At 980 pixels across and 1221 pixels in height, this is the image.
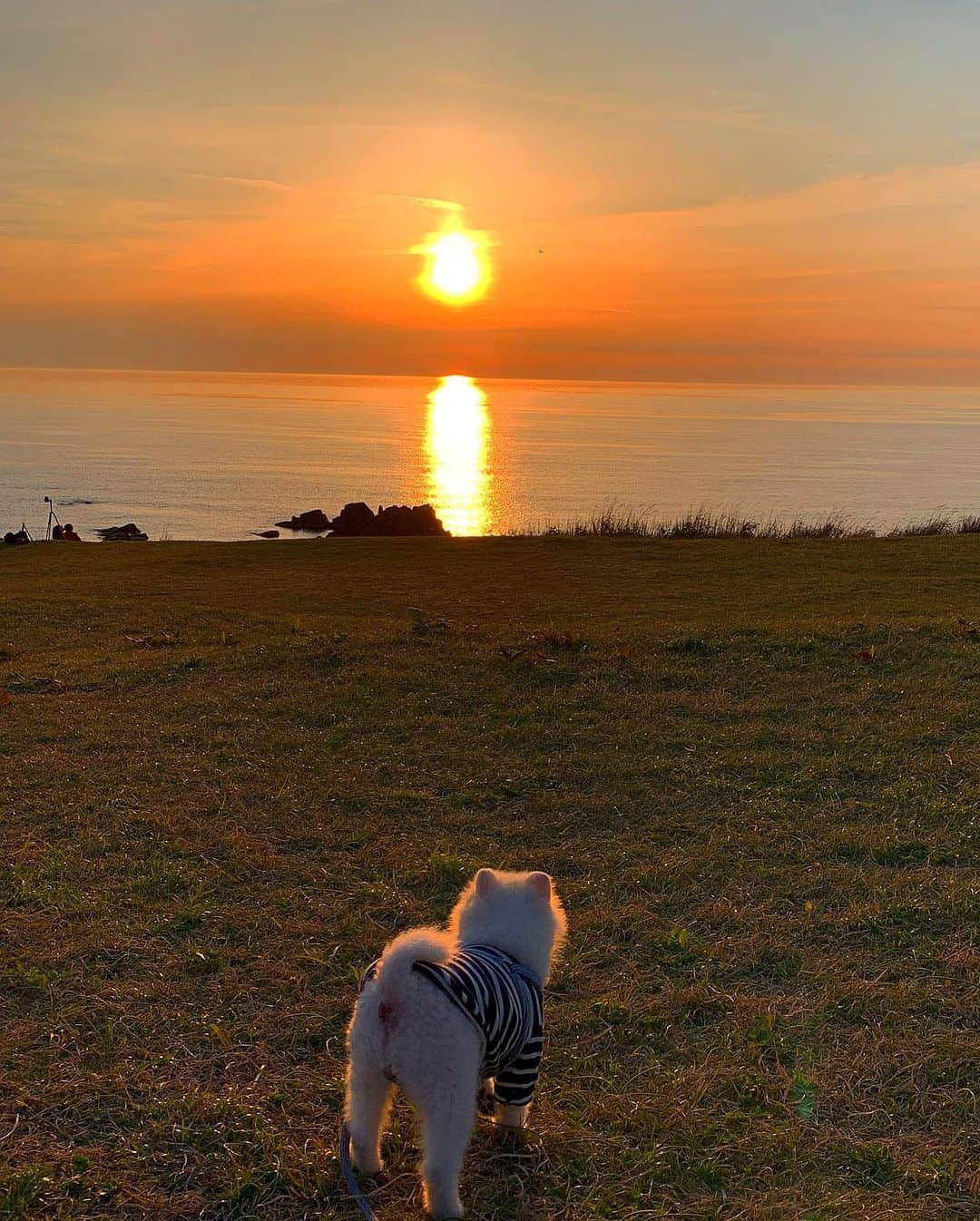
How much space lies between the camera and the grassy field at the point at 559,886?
10.9 ft

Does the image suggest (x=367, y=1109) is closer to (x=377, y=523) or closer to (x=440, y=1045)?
(x=440, y=1045)

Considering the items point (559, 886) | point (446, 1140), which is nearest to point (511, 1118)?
point (446, 1140)

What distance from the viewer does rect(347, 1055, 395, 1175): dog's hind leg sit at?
3.00m

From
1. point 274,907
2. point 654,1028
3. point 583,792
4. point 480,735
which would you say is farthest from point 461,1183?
point 480,735

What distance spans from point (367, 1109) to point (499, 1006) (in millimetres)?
556

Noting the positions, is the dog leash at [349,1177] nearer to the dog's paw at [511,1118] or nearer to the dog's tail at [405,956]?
the dog's paw at [511,1118]

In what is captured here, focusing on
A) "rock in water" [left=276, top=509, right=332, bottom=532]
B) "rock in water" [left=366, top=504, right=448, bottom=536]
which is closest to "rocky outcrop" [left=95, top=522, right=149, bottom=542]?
"rock in water" [left=276, top=509, right=332, bottom=532]

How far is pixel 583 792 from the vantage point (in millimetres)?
6867

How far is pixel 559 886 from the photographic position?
215 inches

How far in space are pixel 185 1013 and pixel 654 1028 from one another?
6.80ft

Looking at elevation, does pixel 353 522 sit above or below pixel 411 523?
above

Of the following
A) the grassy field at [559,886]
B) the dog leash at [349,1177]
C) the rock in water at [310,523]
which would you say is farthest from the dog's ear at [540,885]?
the rock in water at [310,523]

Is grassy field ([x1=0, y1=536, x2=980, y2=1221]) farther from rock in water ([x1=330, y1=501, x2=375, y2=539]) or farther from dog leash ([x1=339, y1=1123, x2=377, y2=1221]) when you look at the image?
rock in water ([x1=330, y1=501, x2=375, y2=539])

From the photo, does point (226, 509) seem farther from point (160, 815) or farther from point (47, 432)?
point (47, 432)
